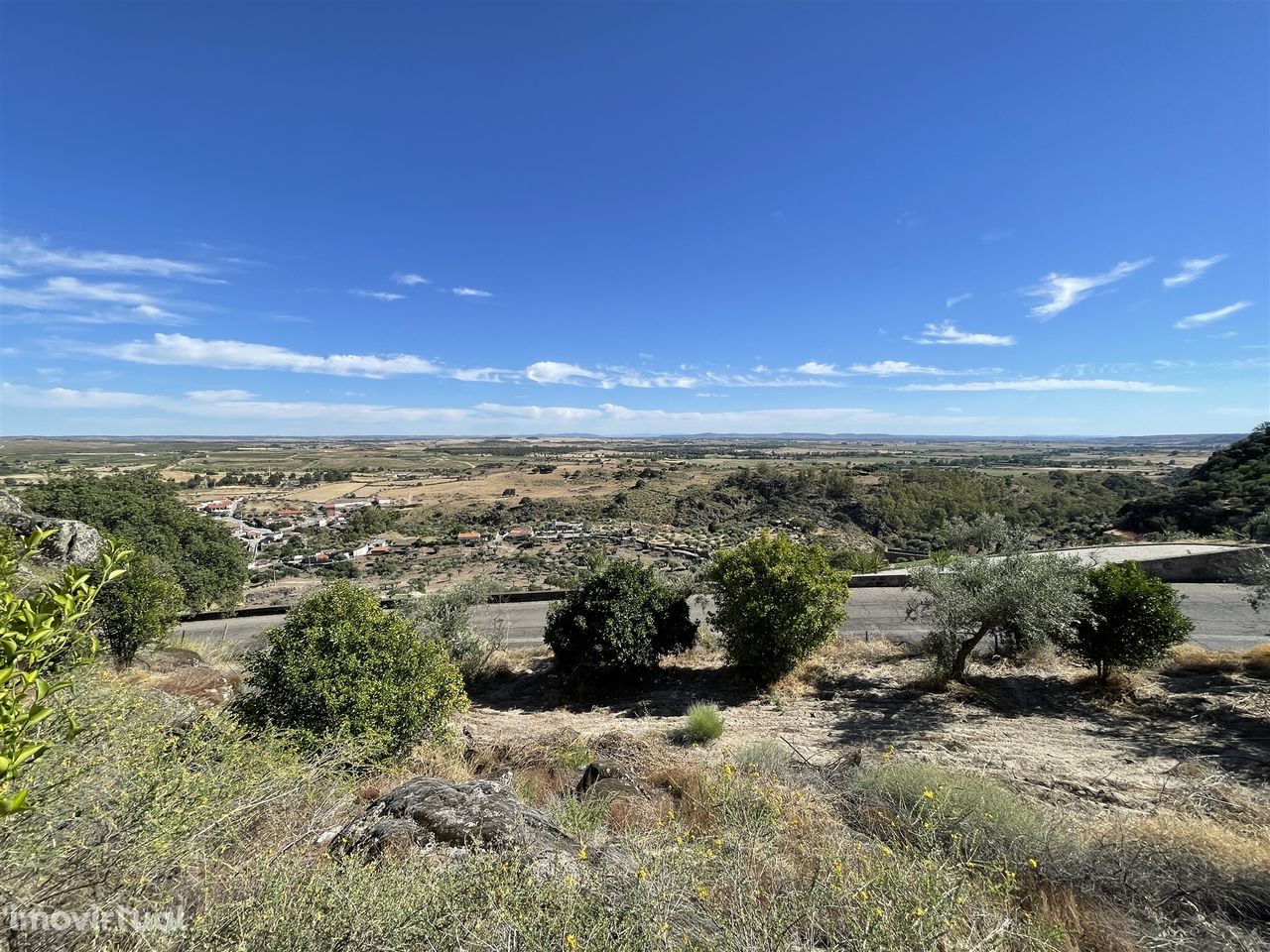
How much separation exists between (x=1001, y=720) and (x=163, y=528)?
982 inches

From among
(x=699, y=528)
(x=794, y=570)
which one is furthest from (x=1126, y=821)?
(x=699, y=528)

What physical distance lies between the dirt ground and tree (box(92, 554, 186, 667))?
5884 mm

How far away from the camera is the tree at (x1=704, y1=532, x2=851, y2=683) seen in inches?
391

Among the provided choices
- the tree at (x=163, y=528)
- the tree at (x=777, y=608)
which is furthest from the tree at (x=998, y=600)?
the tree at (x=163, y=528)

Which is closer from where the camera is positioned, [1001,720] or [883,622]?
[1001,720]

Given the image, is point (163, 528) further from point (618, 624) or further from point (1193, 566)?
point (1193, 566)

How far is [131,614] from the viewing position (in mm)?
9312

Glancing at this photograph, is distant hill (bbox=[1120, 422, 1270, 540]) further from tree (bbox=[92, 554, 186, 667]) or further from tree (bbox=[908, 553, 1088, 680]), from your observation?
tree (bbox=[92, 554, 186, 667])

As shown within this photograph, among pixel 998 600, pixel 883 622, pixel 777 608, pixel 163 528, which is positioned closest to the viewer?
pixel 998 600

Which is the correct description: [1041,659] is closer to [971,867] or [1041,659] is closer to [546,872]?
[971,867]

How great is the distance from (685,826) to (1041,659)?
932 cm

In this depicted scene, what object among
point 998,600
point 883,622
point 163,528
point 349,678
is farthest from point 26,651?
point 163,528

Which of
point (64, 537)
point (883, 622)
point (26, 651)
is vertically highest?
point (26, 651)

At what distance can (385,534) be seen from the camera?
41250 millimetres
